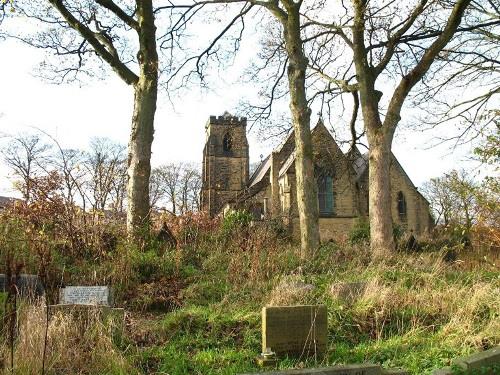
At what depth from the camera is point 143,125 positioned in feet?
39.3

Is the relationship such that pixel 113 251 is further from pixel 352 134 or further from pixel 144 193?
pixel 352 134

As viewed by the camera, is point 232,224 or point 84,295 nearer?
point 84,295

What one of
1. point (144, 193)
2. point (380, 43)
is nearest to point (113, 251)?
point (144, 193)

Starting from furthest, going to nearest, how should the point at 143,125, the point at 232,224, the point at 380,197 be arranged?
the point at 232,224 < the point at 380,197 < the point at 143,125

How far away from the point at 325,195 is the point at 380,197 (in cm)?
2036

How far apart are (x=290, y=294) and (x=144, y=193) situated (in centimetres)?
534

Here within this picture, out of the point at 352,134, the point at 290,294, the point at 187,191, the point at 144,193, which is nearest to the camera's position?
the point at 290,294

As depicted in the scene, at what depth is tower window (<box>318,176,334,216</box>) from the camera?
33.4 m

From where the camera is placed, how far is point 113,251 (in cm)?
973

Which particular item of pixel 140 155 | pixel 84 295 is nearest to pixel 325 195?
pixel 140 155

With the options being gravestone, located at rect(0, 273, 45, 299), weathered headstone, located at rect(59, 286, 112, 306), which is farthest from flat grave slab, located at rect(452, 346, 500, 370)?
gravestone, located at rect(0, 273, 45, 299)

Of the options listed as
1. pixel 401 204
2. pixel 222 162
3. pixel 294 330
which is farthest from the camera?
pixel 222 162

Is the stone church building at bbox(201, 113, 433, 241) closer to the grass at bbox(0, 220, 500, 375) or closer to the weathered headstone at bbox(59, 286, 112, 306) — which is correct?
the grass at bbox(0, 220, 500, 375)

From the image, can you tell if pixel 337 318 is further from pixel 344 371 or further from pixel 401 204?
pixel 401 204
